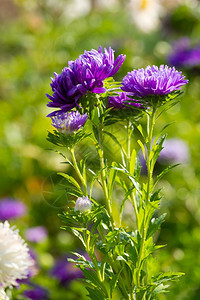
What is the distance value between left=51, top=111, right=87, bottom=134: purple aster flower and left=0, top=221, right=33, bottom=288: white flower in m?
0.13

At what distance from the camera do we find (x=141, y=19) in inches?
127

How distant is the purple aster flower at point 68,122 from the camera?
1.43 ft

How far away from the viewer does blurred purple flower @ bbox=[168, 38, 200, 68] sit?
1836 mm

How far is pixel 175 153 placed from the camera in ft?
5.13

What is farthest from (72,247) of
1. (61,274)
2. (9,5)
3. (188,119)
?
(9,5)

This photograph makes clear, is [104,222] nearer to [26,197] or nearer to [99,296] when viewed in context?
[99,296]

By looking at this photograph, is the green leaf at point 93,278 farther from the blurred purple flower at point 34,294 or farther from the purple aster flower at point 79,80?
the blurred purple flower at point 34,294

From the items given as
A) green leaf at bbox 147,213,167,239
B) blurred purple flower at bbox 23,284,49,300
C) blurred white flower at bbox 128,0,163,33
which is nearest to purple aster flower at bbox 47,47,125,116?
green leaf at bbox 147,213,167,239

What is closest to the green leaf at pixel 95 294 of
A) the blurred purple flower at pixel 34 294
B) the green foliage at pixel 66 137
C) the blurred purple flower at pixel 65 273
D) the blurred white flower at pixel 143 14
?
the green foliage at pixel 66 137

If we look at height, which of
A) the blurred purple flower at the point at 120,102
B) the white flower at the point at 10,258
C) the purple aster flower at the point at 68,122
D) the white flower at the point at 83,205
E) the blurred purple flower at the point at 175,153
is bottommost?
the white flower at the point at 10,258

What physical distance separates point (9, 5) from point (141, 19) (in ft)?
11.4

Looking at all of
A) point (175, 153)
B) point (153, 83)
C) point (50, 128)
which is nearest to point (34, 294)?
point (153, 83)

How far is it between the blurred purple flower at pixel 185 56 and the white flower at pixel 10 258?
1.43 meters

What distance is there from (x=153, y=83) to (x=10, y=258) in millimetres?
239
